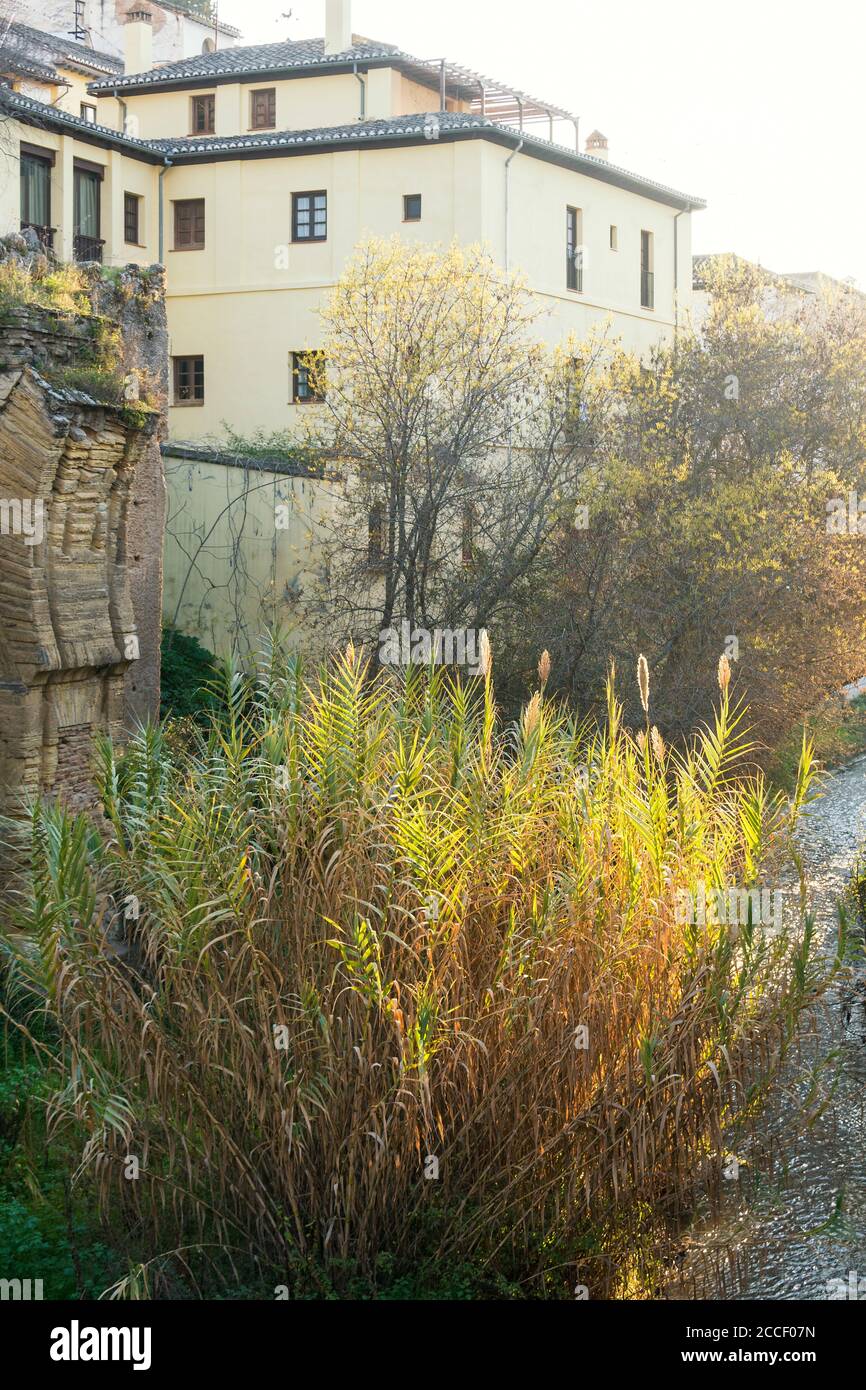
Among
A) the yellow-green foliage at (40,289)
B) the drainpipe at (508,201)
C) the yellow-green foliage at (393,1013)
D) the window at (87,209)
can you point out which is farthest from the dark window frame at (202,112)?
the yellow-green foliage at (393,1013)

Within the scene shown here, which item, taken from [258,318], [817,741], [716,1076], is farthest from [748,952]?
[258,318]

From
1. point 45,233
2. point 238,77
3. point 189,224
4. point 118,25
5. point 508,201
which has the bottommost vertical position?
point 45,233

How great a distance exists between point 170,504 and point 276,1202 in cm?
1730

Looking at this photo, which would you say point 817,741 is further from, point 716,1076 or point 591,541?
point 716,1076

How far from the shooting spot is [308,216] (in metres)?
28.2

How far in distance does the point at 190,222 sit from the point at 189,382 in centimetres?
299

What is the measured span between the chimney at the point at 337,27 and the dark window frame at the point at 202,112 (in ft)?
8.22

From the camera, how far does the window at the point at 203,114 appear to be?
30.6 metres

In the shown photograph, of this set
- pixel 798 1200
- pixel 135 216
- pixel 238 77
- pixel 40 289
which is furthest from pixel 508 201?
pixel 798 1200

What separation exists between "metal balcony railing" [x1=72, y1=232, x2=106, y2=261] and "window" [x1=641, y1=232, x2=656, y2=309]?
1064 cm

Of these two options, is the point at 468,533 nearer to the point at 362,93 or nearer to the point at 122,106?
the point at 362,93

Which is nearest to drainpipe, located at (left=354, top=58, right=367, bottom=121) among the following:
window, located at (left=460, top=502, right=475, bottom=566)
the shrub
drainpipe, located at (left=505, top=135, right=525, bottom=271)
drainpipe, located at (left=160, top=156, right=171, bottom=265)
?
drainpipe, located at (left=505, top=135, right=525, bottom=271)

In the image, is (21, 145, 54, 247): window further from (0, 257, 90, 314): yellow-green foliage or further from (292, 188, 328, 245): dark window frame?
(0, 257, 90, 314): yellow-green foliage

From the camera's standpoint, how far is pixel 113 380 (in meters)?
12.2
